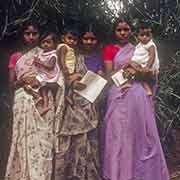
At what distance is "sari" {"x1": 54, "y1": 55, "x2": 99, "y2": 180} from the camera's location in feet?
15.4

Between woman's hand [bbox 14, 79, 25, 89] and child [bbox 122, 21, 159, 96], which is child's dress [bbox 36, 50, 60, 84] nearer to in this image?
woman's hand [bbox 14, 79, 25, 89]

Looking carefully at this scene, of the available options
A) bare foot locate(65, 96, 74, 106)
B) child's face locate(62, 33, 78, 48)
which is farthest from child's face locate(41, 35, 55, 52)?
bare foot locate(65, 96, 74, 106)

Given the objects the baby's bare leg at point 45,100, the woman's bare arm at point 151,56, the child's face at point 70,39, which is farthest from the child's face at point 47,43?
the woman's bare arm at point 151,56

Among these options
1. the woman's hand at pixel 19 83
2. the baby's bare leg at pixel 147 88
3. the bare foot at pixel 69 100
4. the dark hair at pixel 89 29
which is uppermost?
the dark hair at pixel 89 29

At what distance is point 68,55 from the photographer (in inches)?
187

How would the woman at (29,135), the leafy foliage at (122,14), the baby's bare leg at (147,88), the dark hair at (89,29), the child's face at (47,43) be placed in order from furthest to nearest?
the leafy foliage at (122,14), the dark hair at (89,29), the baby's bare leg at (147,88), the child's face at (47,43), the woman at (29,135)

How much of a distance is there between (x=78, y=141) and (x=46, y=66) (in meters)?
0.79

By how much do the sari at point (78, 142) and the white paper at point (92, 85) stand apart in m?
0.04

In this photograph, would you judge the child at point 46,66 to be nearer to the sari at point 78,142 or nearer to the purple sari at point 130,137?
the sari at point 78,142

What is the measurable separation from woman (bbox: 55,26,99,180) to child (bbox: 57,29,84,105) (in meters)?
0.04

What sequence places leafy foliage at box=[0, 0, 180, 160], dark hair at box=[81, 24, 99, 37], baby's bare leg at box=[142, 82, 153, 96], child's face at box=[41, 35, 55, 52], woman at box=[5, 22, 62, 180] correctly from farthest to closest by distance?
leafy foliage at box=[0, 0, 180, 160] < dark hair at box=[81, 24, 99, 37] < baby's bare leg at box=[142, 82, 153, 96] < child's face at box=[41, 35, 55, 52] < woman at box=[5, 22, 62, 180]

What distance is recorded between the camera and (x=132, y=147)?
15.7ft

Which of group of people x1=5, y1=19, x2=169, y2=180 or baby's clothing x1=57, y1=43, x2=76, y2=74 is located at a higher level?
baby's clothing x1=57, y1=43, x2=76, y2=74

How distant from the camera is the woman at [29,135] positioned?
15.3ft
